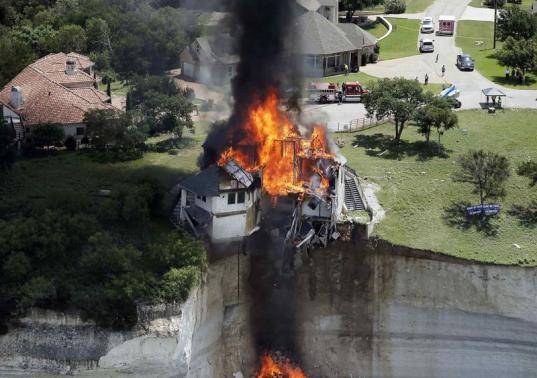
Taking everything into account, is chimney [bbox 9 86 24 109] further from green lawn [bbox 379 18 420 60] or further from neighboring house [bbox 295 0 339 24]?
green lawn [bbox 379 18 420 60]

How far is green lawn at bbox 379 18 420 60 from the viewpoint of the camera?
107 m

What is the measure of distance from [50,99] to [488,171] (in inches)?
1405

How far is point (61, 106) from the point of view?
74.6m

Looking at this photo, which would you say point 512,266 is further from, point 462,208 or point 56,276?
point 56,276

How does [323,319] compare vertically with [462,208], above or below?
below

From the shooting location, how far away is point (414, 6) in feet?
443

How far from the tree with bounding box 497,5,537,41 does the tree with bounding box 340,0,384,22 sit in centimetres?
1898

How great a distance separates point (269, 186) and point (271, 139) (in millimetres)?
3463

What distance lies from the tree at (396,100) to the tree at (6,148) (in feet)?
98.8

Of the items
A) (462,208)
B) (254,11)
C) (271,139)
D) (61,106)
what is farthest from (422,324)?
(61,106)

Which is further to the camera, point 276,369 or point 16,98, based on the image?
point 16,98

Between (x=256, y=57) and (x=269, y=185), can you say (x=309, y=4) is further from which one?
(x=269, y=185)

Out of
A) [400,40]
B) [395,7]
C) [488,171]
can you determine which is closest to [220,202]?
[488,171]

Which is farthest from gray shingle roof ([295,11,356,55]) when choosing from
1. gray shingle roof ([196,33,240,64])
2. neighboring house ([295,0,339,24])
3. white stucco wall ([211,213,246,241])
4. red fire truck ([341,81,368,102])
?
white stucco wall ([211,213,246,241])
